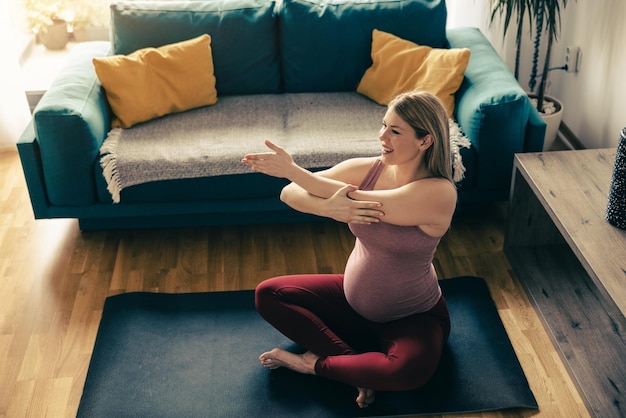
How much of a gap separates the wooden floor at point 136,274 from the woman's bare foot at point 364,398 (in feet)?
1.06

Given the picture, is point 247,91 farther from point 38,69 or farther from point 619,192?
point 619,192

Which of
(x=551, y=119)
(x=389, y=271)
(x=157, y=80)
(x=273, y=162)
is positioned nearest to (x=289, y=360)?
(x=389, y=271)

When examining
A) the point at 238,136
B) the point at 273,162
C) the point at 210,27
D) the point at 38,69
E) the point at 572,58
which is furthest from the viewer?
the point at 38,69

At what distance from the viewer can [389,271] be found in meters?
2.25

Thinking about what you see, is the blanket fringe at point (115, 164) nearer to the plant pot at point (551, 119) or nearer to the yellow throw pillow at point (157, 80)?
the yellow throw pillow at point (157, 80)

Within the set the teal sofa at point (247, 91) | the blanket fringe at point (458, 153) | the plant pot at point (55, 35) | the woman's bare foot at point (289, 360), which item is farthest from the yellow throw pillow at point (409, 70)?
the plant pot at point (55, 35)

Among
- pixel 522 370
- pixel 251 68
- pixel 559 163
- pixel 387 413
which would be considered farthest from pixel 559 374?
pixel 251 68

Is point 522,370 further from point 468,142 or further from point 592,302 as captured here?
point 468,142

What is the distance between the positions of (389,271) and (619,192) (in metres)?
0.77

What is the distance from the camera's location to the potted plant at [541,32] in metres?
3.38

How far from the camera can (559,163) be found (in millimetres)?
2783

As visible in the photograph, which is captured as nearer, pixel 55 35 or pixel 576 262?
pixel 576 262

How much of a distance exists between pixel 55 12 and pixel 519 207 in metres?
2.93

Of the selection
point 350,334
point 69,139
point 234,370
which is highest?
point 69,139
